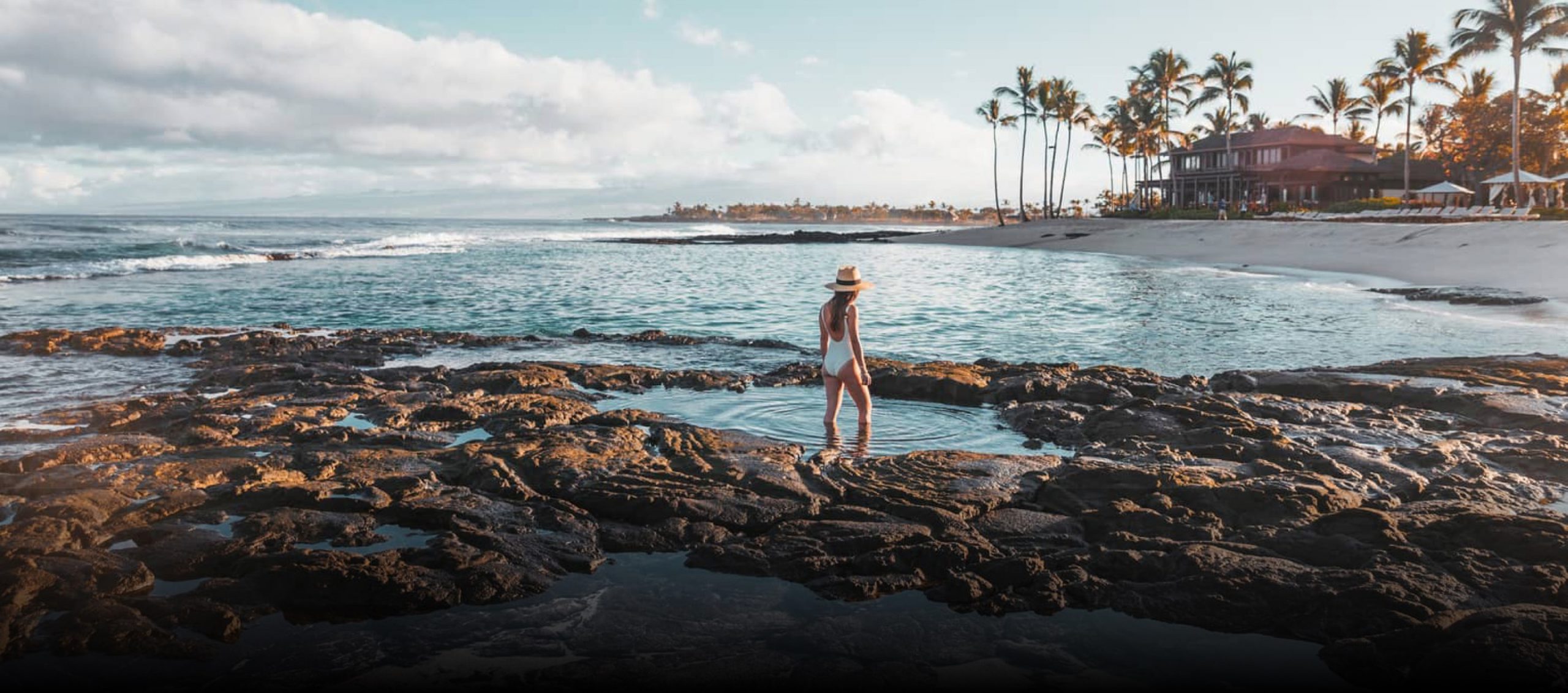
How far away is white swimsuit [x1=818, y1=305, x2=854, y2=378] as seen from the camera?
30.9ft

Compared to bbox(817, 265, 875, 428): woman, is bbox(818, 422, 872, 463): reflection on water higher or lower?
lower

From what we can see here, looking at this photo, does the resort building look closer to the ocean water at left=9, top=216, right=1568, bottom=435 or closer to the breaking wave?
the ocean water at left=9, top=216, right=1568, bottom=435

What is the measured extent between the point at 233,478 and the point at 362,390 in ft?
13.4

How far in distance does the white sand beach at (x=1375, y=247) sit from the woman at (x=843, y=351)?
19.9 meters

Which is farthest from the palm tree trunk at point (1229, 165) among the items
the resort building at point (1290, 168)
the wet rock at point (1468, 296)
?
the wet rock at point (1468, 296)

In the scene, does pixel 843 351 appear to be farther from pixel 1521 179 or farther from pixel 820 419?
pixel 1521 179

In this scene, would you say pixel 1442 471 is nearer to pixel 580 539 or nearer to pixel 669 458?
pixel 669 458

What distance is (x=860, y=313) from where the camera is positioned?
23.7 m

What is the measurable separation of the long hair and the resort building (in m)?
63.1

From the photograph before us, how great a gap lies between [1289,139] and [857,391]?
69226 mm

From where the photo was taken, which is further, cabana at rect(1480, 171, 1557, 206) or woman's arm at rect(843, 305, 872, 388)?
cabana at rect(1480, 171, 1557, 206)

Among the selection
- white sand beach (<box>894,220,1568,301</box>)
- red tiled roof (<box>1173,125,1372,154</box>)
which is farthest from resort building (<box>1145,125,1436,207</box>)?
white sand beach (<box>894,220,1568,301</box>)

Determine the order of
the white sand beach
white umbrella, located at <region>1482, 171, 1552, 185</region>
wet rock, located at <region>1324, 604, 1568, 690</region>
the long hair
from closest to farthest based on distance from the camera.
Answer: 1. wet rock, located at <region>1324, 604, 1568, 690</region>
2. the long hair
3. the white sand beach
4. white umbrella, located at <region>1482, 171, 1552, 185</region>

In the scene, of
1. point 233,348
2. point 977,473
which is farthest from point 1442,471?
point 233,348
